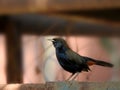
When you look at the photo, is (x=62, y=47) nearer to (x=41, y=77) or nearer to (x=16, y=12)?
(x=41, y=77)

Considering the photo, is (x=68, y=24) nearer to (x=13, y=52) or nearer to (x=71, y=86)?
(x=13, y=52)

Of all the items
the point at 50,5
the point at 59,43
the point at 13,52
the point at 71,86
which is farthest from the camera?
the point at 13,52

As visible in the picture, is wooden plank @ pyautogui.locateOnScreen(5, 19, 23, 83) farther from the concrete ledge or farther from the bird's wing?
the concrete ledge

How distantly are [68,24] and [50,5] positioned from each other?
48 cm

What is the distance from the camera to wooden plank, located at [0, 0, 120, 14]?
22.1 feet

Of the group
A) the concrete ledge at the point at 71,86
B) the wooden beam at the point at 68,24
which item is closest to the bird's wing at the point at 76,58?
the concrete ledge at the point at 71,86

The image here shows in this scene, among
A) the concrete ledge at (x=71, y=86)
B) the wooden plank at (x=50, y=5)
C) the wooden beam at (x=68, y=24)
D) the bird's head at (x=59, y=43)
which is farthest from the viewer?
the wooden beam at (x=68, y=24)

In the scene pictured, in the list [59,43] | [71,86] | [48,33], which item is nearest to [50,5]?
[48,33]

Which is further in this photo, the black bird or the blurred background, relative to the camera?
the blurred background

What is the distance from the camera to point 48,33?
20.4 ft

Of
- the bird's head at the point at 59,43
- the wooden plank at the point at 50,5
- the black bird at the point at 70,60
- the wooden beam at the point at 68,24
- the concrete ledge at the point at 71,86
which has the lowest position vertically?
the concrete ledge at the point at 71,86

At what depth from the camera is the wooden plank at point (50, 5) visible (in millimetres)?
6723

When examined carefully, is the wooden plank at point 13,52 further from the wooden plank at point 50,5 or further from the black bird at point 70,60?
the black bird at point 70,60

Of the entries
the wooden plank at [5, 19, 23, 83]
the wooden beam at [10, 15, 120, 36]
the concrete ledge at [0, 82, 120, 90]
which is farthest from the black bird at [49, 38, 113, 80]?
the wooden beam at [10, 15, 120, 36]
